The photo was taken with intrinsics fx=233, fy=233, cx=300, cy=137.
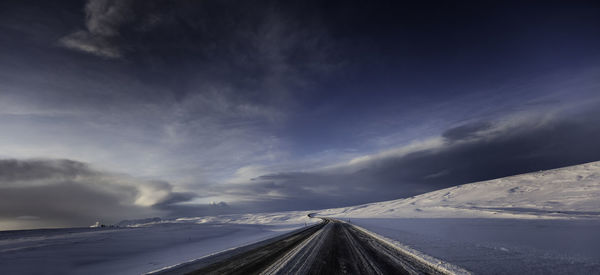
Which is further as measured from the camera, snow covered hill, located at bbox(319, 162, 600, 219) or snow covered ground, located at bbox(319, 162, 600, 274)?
snow covered hill, located at bbox(319, 162, 600, 219)

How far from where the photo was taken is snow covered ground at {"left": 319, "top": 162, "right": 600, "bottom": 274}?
32.9ft

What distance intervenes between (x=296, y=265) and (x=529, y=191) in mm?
93550

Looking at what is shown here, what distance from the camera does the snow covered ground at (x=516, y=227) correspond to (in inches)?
395

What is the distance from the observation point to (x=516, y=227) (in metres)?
26.8

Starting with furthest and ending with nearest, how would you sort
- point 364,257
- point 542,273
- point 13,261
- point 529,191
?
1. point 529,191
2. point 13,261
3. point 364,257
4. point 542,273

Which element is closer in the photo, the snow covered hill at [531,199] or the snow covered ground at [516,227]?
the snow covered ground at [516,227]

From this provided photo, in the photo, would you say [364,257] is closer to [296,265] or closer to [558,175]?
[296,265]

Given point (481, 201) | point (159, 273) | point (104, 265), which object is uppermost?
point (159, 273)

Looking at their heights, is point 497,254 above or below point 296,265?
below

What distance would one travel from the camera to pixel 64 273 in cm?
1253

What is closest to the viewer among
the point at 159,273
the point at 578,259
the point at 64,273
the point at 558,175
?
the point at 159,273

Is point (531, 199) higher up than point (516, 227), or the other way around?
point (516, 227)

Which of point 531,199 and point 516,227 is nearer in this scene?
point 516,227

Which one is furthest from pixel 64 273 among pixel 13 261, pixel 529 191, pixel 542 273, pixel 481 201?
pixel 529 191
